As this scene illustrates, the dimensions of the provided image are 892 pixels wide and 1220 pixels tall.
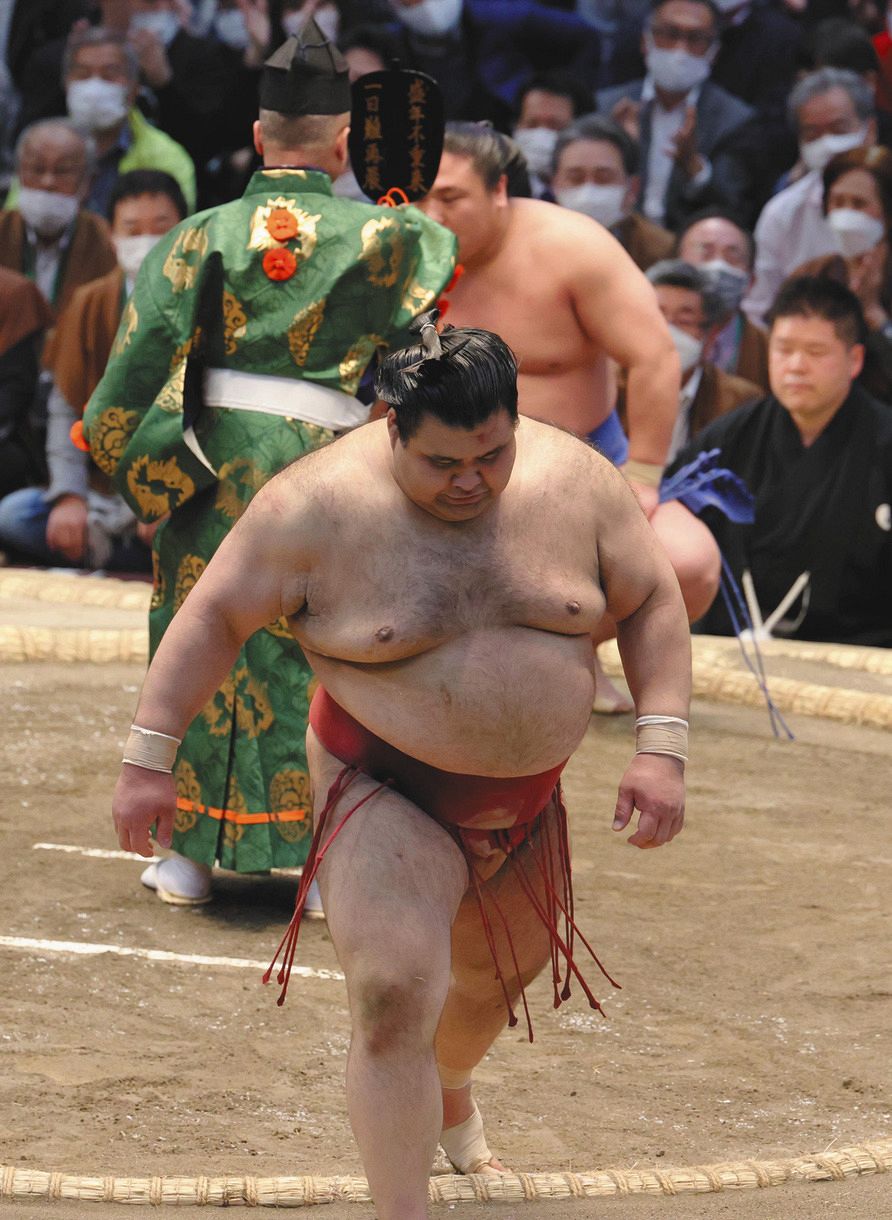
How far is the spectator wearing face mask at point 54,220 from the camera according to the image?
17.8 feet

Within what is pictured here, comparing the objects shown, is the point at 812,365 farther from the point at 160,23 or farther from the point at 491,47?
the point at 160,23

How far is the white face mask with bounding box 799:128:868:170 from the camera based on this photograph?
5094 millimetres

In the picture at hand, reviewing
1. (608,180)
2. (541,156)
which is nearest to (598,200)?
(608,180)

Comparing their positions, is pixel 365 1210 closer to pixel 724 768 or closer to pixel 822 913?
pixel 822 913

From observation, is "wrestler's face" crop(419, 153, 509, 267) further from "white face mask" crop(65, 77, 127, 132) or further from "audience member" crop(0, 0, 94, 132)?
"audience member" crop(0, 0, 94, 132)

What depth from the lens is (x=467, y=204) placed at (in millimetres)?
3305

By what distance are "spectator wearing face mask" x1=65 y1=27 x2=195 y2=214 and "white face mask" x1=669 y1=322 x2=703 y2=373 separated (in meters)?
1.56

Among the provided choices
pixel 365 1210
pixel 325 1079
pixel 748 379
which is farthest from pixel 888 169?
pixel 365 1210

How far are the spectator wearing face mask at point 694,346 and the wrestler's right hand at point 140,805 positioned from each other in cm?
347

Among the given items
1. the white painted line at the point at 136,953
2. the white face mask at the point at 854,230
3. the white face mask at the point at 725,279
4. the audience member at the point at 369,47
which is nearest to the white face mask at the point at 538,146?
the audience member at the point at 369,47

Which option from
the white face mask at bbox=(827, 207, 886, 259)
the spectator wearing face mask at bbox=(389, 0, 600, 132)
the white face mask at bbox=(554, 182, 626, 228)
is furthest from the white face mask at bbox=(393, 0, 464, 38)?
the white face mask at bbox=(827, 207, 886, 259)

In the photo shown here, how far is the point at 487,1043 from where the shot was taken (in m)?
1.85

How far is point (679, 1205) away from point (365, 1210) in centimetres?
30

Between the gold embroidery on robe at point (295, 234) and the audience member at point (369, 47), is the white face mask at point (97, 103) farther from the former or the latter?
the gold embroidery on robe at point (295, 234)
